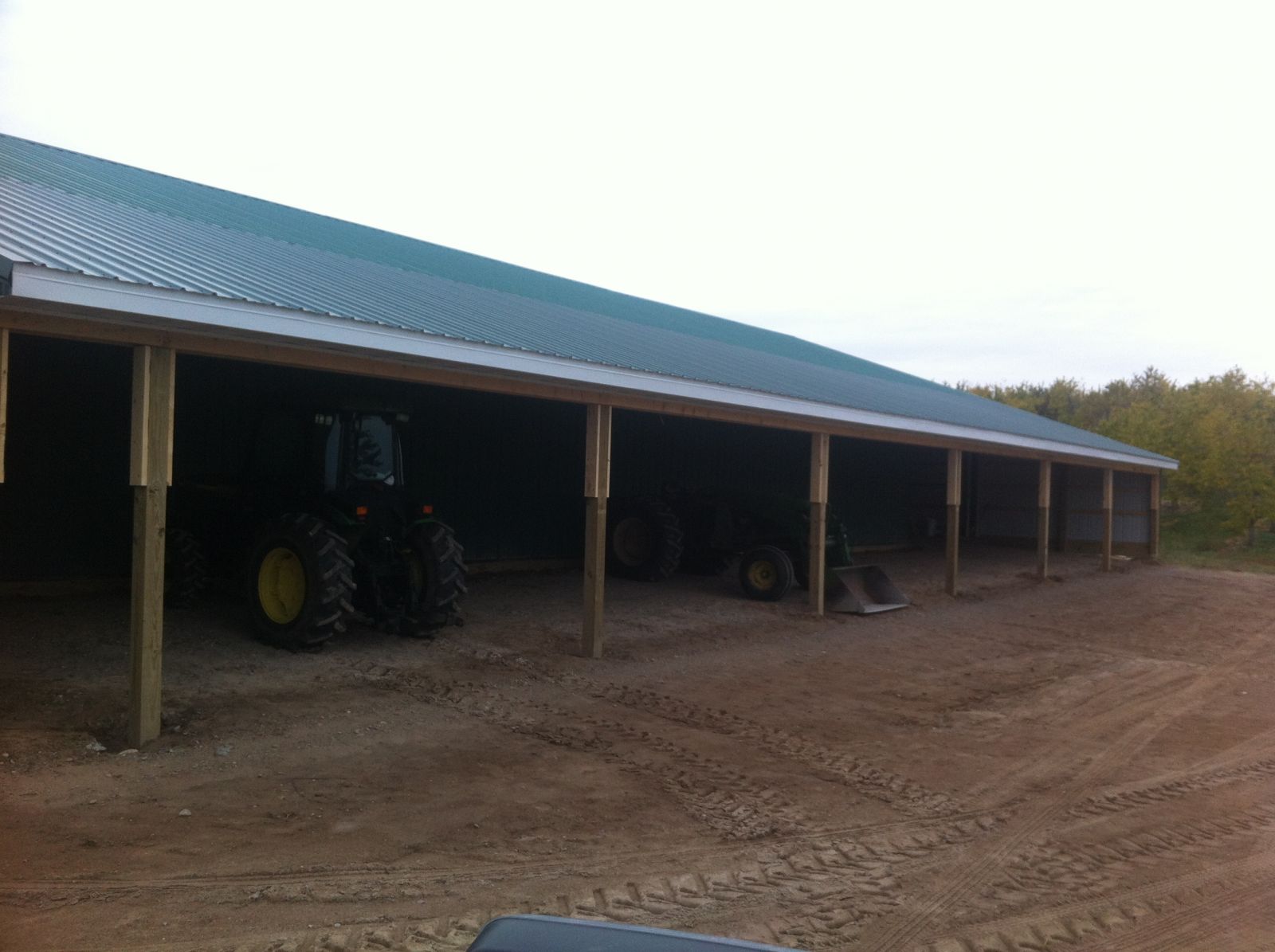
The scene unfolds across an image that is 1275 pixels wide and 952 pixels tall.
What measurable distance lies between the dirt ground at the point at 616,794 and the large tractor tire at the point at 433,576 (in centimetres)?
27

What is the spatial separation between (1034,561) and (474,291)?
15.3m

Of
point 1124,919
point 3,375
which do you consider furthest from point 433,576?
point 1124,919

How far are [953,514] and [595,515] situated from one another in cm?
816

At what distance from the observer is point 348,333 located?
6.79m

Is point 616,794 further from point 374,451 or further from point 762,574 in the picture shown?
point 762,574

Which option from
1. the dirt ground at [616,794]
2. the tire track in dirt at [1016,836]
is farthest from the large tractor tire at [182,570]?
the tire track in dirt at [1016,836]

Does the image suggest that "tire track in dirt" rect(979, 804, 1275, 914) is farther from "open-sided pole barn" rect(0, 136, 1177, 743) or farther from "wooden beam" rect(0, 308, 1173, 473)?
"wooden beam" rect(0, 308, 1173, 473)

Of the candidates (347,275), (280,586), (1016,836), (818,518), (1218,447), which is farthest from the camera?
(1218,447)

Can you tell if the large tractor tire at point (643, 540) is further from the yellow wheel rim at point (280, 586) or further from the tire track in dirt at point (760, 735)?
the yellow wheel rim at point (280, 586)

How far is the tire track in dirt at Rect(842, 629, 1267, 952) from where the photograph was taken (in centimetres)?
402

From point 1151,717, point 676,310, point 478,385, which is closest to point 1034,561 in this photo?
point 676,310

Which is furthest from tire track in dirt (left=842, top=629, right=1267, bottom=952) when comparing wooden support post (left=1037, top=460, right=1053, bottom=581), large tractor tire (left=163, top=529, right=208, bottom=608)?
wooden support post (left=1037, top=460, right=1053, bottom=581)

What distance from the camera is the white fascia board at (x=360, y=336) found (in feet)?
17.6

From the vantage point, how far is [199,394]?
424 inches
